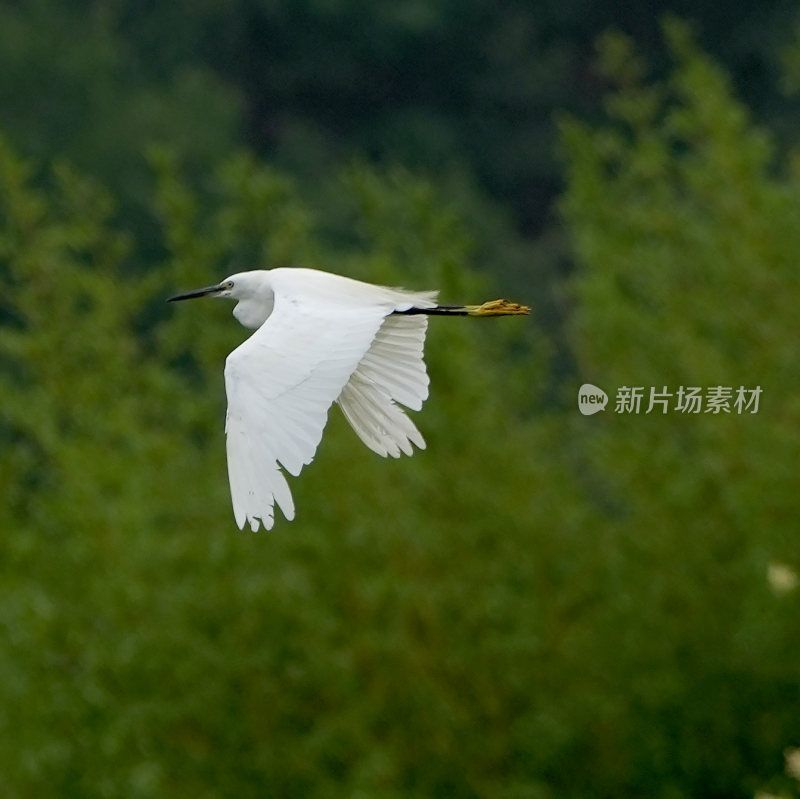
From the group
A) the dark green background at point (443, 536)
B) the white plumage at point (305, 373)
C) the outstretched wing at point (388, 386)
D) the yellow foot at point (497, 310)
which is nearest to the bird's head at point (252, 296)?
the white plumage at point (305, 373)

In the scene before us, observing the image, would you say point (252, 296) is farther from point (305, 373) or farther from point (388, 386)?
point (305, 373)

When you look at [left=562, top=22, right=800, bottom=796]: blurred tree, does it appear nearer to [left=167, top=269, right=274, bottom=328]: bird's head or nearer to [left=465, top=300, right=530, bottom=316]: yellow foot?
[left=465, top=300, right=530, bottom=316]: yellow foot

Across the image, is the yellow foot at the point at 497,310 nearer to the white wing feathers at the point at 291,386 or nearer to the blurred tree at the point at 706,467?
the white wing feathers at the point at 291,386

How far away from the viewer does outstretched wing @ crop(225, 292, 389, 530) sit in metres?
4.32

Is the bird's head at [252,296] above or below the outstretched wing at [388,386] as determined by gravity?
above

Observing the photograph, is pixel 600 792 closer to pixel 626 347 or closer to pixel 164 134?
pixel 626 347

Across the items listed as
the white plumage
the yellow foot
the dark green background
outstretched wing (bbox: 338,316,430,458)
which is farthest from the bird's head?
the dark green background

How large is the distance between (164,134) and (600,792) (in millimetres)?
15352

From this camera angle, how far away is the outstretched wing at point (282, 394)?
4.32 m

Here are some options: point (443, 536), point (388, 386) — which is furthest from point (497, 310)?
point (443, 536)

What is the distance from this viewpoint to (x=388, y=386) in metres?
5.23

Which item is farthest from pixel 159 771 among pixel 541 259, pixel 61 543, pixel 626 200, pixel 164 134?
pixel 164 134

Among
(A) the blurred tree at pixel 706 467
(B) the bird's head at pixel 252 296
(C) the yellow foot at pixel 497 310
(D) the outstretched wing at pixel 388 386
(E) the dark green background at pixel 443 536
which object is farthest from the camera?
(E) the dark green background at pixel 443 536

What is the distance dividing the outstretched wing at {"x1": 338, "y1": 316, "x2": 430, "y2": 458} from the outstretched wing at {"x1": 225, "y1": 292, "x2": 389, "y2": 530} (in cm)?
40
